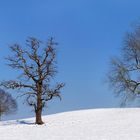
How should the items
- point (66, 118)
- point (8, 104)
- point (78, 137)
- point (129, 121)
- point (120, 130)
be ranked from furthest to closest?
point (8, 104), point (66, 118), point (129, 121), point (120, 130), point (78, 137)

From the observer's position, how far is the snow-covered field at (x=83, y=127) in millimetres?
30141

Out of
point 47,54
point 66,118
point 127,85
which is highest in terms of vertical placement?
point 47,54

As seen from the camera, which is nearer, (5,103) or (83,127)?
(83,127)

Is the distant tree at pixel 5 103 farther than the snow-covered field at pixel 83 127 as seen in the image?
Yes

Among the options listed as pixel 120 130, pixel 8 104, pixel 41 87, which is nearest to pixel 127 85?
pixel 41 87

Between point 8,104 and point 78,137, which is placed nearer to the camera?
point 78,137

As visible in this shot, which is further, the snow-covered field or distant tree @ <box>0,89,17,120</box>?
distant tree @ <box>0,89,17,120</box>

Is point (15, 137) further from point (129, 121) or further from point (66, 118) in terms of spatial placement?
point (66, 118)

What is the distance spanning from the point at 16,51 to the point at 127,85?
14538 mm

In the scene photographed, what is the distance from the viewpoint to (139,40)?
53.6m

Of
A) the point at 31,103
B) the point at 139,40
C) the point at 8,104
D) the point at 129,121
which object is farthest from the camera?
the point at 8,104

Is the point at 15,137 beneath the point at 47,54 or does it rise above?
beneath

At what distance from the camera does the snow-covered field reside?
3014 centimetres

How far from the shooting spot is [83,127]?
37781mm
